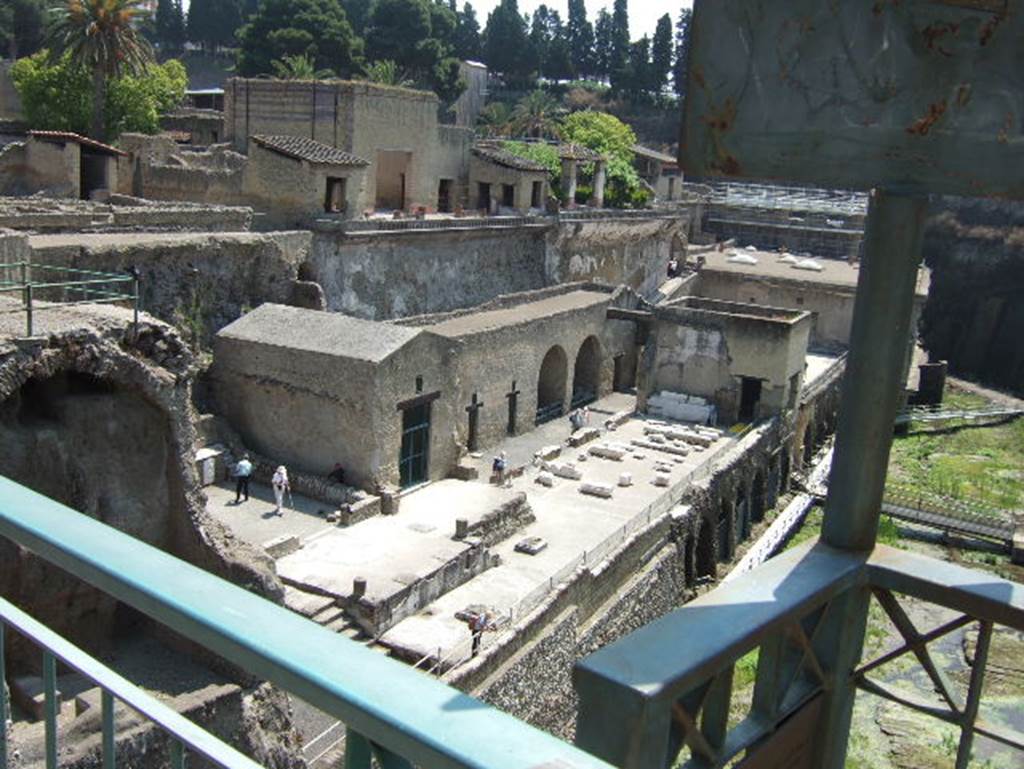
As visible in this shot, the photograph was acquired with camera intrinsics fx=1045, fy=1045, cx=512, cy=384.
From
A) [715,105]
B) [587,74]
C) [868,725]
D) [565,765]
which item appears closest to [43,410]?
[715,105]

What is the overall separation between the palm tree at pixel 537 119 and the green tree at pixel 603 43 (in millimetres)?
29160

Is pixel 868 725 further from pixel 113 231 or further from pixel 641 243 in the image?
pixel 641 243

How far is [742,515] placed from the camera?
26.6 metres

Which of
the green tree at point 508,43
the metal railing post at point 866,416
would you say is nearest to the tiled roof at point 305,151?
the metal railing post at point 866,416

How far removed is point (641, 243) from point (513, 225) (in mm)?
9870

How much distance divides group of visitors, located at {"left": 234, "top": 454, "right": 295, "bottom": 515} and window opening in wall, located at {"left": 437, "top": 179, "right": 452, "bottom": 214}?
64.9ft

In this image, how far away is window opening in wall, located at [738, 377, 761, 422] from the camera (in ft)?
97.5

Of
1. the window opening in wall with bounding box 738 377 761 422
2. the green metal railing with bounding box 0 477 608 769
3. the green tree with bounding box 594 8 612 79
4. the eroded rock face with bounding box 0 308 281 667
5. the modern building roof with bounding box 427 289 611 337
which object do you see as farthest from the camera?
the green tree with bounding box 594 8 612 79

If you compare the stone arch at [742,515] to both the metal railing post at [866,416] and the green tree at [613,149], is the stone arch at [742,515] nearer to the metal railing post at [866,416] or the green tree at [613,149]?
the green tree at [613,149]

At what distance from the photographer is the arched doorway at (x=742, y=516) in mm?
26156

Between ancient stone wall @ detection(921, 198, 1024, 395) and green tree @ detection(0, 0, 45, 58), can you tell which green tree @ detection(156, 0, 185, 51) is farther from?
ancient stone wall @ detection(921, 198, 1024, 395)

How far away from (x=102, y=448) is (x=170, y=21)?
77359 mm

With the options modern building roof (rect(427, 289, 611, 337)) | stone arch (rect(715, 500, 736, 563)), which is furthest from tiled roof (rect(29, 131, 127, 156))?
stone arch (rect(715, 500, 736, 563))

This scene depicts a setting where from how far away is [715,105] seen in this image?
342 centimetres
